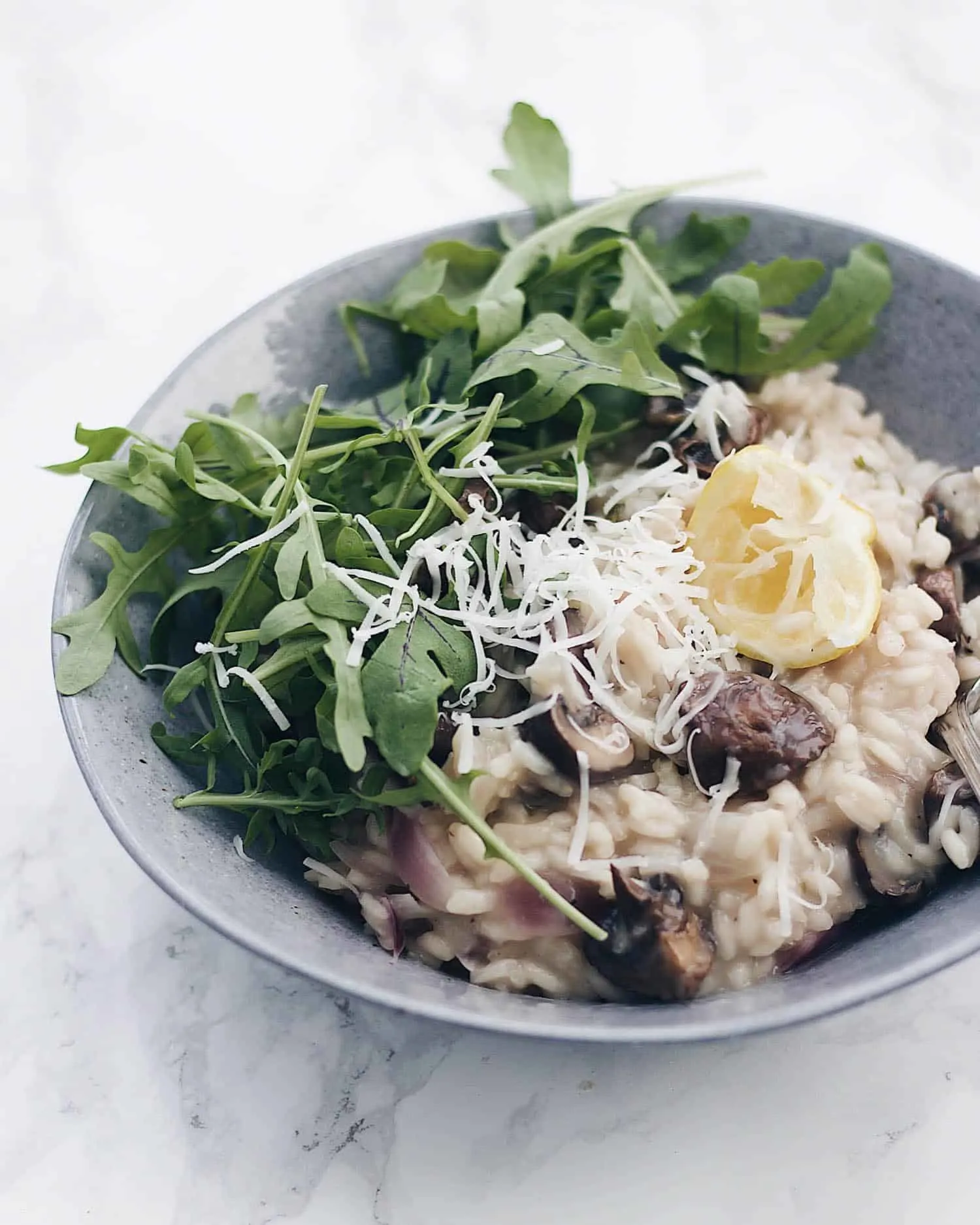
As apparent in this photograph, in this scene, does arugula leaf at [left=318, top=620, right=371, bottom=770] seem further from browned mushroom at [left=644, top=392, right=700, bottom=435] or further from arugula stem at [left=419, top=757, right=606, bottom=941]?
browned mushroom at [left=644, top=392, right=700, bottom=435]

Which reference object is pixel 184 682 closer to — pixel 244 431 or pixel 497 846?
pixel 244 431

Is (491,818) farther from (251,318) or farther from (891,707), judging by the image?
(251,318)

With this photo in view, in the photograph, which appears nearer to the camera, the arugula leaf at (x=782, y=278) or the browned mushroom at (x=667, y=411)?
the browned mushroom at (x=667, y=411)

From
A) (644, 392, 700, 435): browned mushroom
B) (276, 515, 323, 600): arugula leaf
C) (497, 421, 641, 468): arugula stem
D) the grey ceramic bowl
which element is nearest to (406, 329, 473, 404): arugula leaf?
(497, 421, 641, 468): arugula stem

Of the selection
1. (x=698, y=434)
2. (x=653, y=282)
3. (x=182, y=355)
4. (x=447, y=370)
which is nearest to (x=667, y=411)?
(x=698, y=434)

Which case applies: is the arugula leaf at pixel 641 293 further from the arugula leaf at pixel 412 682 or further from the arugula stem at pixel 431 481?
the arugula leaf at pixel 412 682

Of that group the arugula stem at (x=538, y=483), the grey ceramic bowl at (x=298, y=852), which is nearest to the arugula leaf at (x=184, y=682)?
the grey ceramic bowl at (x=298, y=852)

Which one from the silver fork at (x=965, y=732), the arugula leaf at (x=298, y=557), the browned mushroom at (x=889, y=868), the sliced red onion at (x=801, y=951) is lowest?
the sliced red onion at (x=801, y=951)
